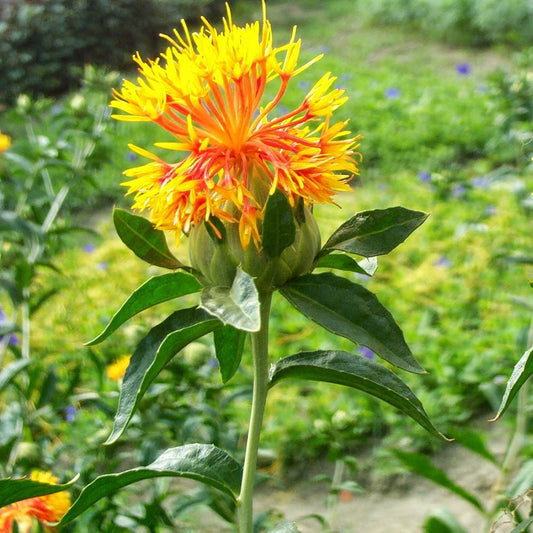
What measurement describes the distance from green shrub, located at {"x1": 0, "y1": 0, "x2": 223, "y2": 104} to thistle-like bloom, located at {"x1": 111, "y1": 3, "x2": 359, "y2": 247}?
206 inches

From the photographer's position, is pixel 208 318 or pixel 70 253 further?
pixel 70 253

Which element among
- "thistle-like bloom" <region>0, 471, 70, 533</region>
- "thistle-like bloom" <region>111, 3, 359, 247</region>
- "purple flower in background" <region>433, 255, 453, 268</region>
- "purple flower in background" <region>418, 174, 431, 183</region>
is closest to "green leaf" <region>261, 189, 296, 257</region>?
"thistle-like bloom" <region>111, 3, 359, 247</region>

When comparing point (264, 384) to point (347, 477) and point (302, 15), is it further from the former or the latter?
point (302, 15)

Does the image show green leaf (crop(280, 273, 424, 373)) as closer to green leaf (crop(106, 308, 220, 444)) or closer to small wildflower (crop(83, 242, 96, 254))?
green leaf (crop(106, 308, 220, 444))

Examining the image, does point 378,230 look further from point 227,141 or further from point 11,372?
point 11,372

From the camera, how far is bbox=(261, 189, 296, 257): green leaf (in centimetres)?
63

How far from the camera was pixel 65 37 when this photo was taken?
19.5ft

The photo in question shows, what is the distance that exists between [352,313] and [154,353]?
163 millimetres

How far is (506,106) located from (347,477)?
0.97 meters

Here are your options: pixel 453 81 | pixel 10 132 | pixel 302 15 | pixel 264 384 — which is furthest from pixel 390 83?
pixel 264 384

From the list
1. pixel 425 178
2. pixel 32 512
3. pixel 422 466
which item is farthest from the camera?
pixel 425 178

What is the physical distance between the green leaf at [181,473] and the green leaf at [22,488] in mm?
24

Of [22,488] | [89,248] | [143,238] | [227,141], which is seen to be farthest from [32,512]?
[89,248]

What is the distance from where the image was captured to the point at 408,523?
1.61 m
